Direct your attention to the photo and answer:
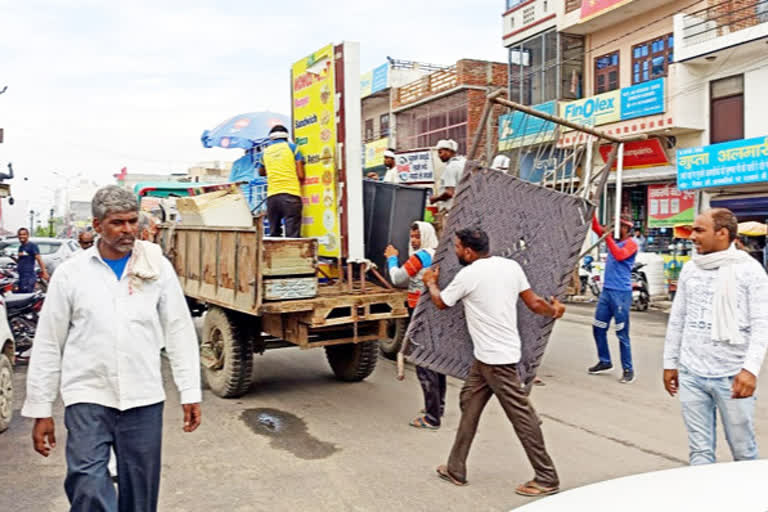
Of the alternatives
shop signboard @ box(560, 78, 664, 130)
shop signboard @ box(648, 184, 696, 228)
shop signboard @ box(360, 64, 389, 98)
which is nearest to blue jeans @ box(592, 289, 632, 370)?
shop signboard @ box(648, 184, 696, 228)

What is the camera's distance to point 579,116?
69.5 feet

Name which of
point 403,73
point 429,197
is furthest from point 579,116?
point 429,197

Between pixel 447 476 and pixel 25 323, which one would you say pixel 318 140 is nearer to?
pixel 447 476

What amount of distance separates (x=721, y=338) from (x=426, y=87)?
989 inches

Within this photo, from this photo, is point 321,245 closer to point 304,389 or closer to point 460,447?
point 304,389

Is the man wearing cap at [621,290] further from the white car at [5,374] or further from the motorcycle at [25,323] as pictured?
the motorcycle at [25,323]

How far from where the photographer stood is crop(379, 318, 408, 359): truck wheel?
28.0ft

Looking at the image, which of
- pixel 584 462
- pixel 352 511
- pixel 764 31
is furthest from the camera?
pixel 764 31

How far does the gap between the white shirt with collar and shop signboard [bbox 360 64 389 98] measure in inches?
1099

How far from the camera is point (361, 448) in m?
5.28

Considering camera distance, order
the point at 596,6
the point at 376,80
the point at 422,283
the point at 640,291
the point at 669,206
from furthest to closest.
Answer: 1. the point at 376,80
2. the point at 596,6
3. the point at 669,206
4. the point at 640,291
5. the point at 422,283

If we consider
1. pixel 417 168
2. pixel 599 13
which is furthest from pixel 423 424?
pixel 599 13

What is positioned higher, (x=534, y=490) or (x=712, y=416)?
(x=712, y=416)

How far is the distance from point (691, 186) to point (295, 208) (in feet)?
Result: 44.9
